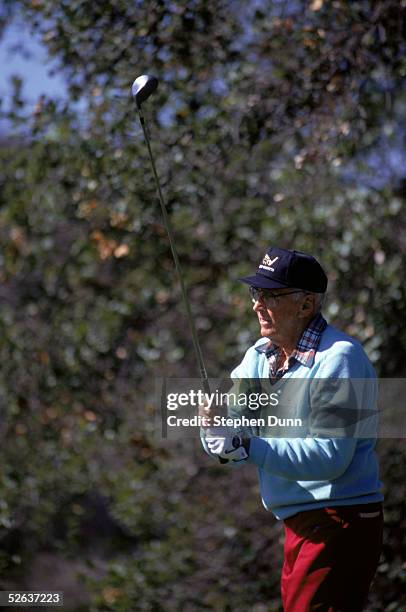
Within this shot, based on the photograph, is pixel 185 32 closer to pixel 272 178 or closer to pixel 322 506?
pixel 272 178

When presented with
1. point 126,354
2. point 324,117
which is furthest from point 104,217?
point 324,117

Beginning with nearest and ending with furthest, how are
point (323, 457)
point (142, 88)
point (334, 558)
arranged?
point (323, 457)
point (334, 558)
point (142, 88)

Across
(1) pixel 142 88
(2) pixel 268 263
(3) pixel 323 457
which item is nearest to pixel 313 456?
(3) pixel 323 457

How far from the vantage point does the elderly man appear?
2.90 m

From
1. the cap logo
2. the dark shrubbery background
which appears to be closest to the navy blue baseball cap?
the cap logo

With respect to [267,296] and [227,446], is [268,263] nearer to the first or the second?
[267,296]

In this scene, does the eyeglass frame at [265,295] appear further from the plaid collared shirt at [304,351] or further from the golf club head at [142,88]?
the golf club head at [142,88]

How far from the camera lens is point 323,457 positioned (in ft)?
9.45

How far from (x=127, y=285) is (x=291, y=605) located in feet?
12.4

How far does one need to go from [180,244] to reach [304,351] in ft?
11.7

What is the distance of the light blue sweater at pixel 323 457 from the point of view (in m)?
2.89

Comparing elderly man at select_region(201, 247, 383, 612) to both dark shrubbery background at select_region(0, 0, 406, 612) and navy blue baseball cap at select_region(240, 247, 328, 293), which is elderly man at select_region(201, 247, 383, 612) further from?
dark shrubbery background at select_region(0, 0, 406, 612)

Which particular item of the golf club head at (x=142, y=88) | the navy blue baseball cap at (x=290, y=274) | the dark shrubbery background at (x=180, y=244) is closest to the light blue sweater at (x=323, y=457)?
the navy blue baseball cap at (x=290, y=274)

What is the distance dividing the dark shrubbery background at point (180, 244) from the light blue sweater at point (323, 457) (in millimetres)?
2412
